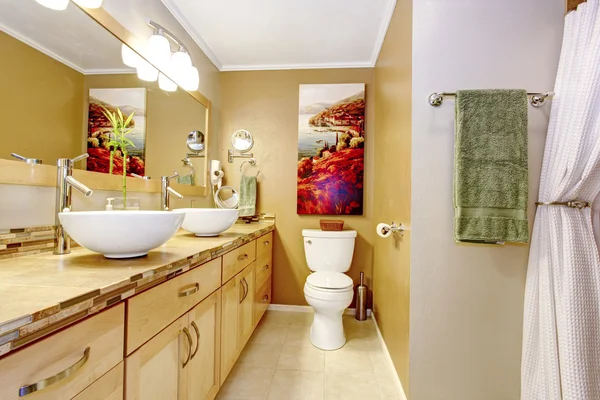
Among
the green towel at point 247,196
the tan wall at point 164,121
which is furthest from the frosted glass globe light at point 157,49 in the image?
the green towel at point 247,196

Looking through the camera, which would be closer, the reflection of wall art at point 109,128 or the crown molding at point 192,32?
the reflection of wall art at point 109,128

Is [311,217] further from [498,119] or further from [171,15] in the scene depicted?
[171,15]

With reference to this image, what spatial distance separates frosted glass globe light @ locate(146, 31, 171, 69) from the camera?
5.03 feet

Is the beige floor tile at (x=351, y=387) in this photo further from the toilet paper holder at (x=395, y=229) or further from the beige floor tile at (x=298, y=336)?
the toilet paper holder at (x=395, y=229)

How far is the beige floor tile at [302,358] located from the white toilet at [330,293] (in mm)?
86

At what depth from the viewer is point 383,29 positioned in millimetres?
1919

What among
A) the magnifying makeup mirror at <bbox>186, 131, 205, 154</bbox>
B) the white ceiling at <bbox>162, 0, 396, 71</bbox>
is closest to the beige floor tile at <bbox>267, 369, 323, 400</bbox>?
the magnifying makeup mirror at <bbox>186, 131, 205, 154</bbox>

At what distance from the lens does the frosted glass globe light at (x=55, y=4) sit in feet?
3.23

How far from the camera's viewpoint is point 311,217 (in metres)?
2.43

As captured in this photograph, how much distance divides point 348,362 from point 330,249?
822mm

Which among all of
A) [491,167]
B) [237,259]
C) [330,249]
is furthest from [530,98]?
[237,259]

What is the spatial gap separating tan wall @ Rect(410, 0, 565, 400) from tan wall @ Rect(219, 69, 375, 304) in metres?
1.17

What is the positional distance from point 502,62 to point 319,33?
4.28 ft

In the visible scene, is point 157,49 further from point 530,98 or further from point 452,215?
point 530,98
